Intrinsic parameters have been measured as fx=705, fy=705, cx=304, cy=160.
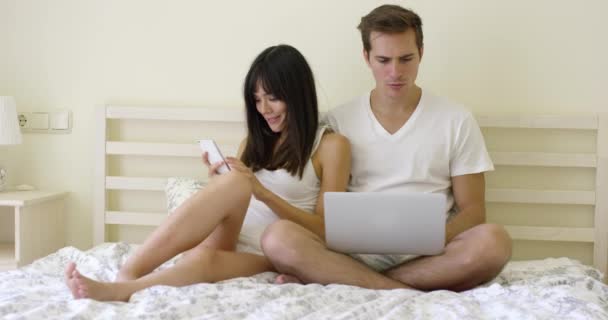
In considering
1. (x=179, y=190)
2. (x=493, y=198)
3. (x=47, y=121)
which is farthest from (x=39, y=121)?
(x=493, y=198)

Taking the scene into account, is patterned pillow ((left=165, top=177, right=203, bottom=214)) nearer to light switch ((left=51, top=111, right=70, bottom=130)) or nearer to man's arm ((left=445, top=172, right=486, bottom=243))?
light switch ((left=51, top=111, right=70, bottom=130))

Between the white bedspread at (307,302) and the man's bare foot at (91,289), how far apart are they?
24 millimetres

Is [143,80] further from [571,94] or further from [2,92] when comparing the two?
[571,94]

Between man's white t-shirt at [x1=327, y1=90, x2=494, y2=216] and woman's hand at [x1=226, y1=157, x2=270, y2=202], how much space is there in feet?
1.06

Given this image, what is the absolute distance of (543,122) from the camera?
2.09 metres

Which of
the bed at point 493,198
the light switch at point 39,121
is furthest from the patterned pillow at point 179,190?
the light switch at point 39,121

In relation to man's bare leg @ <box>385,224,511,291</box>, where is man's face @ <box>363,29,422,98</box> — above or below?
above

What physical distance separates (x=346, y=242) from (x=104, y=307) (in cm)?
52

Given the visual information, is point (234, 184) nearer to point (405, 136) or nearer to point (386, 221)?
point (386, 221)

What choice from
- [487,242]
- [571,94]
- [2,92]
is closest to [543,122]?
[571,94]

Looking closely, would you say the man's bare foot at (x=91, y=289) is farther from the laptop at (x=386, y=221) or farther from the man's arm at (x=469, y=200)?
the man's arm at (x=469, y=200)

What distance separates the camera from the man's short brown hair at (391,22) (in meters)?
1.81

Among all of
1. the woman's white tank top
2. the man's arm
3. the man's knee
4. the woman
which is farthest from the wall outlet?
the man's knee

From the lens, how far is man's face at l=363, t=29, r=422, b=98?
1804 millimetres
